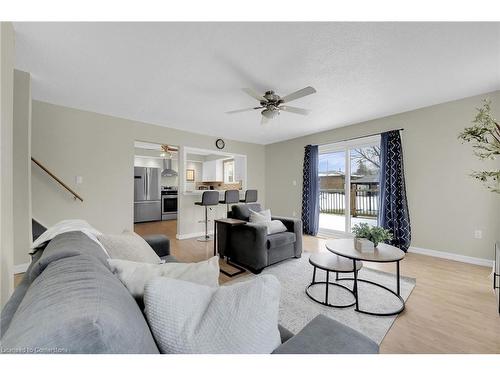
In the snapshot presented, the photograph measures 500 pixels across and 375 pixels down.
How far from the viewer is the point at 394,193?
361 centimetres

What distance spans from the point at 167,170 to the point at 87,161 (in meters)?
3.70

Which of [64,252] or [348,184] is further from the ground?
[348,184]

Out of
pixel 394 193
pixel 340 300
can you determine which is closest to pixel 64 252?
pixel 340 300

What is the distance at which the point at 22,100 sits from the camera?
7.89 feet

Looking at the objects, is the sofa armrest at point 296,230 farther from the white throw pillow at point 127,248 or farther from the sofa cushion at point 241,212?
the white throw pillow at point 127,248

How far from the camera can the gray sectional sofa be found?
433 mm

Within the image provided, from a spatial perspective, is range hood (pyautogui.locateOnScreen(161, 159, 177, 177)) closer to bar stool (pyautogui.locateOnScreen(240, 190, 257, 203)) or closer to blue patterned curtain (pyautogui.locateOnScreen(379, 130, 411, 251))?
bar stool (pyautogui.locateOnScreen(240, 190, 257, 203))

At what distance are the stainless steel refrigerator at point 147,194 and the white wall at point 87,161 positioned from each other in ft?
8.39

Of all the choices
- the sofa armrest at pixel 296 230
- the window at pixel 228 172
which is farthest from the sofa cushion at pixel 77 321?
the window at pixel 228 172

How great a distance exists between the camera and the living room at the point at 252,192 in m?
0.67

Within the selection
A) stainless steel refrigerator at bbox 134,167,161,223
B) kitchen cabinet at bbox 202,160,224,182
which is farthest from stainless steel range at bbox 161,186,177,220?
kitchen cabinet at bbox 202,160,224,182

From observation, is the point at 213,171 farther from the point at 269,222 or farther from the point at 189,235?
the point at 269,222

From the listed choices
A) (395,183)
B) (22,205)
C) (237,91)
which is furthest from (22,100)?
(395,183)

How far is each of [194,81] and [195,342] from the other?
2642 millimetres
